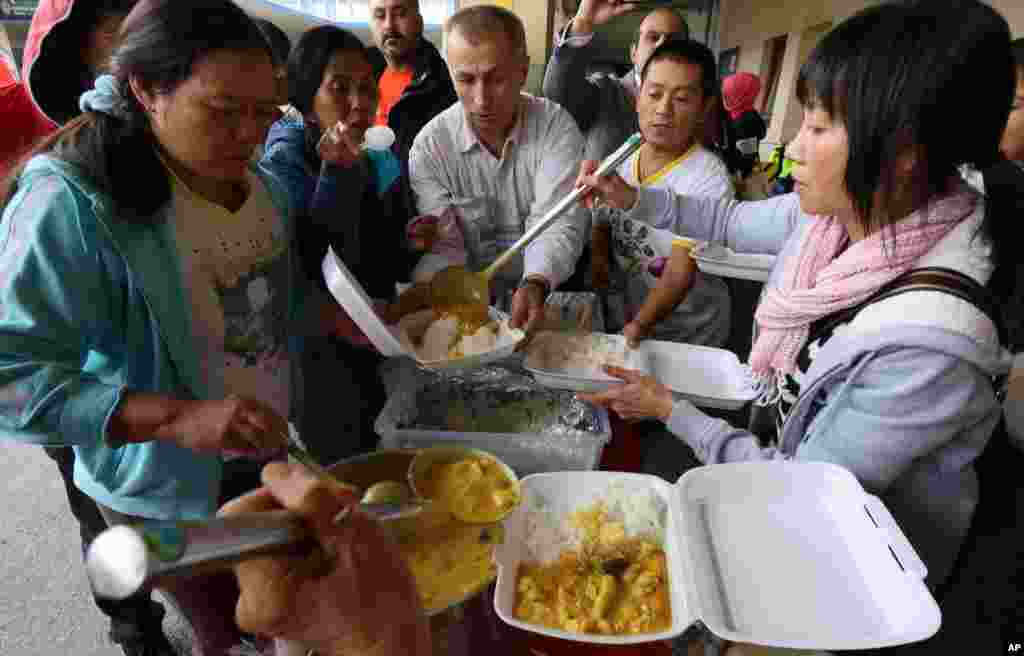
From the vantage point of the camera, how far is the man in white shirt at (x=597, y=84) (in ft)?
7.45

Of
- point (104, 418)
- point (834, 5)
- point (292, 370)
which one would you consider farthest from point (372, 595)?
point (834, 5)

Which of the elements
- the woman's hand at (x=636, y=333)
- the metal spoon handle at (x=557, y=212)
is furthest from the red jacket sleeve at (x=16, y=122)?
the woman's hand at (x=636, y=333)

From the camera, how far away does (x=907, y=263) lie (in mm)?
909

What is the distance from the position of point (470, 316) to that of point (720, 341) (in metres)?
1.04

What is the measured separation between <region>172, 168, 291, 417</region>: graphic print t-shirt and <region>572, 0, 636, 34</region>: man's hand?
1524mm

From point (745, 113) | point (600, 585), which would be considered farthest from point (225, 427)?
point (745, 113)

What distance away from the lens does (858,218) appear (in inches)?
39.4

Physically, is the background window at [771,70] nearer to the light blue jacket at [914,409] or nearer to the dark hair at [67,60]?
the light blue jacket at [914,409]

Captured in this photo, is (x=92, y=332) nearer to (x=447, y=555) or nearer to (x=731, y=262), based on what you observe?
(x=447, y=555)

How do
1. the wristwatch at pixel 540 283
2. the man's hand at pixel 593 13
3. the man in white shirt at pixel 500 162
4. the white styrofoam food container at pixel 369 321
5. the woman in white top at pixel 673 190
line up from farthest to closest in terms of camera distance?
the man's hand at pixel 593 13, the woman in white top at pixel 673 190, the man in white shirt at pixel 500 162, the wristwatch at pixel 540 283, the white styrofoam food container at pixel 369 321

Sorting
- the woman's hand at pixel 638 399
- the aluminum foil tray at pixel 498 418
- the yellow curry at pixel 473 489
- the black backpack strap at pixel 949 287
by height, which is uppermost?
the black backpack strap at pixel 949 287

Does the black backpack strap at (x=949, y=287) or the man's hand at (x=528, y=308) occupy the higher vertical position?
the black backpack strap at (x=949, y=287)

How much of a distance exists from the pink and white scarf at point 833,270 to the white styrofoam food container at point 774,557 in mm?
306

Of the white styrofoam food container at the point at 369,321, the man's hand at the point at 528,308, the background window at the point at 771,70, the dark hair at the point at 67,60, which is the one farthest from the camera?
the background window at the point at 771,70
